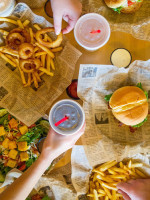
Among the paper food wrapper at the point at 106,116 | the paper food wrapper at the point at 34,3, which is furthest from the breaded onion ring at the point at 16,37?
the paper food wrapper at the point at 106,116

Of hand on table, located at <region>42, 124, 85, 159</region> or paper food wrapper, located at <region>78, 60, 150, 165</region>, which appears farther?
paper food wrapper, located at <region>78, 60, 150, 165</region>

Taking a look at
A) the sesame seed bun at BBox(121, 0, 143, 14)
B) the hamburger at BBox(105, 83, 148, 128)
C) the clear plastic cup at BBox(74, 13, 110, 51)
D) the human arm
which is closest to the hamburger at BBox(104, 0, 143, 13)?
the sesame seed bun at BBox(121, 0, 143, 14)

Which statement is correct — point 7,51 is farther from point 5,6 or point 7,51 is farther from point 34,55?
point 5,6

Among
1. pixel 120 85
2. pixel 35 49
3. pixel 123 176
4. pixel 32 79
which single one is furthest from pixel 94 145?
pixel 35 49

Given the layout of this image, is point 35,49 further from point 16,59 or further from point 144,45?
point 144,45

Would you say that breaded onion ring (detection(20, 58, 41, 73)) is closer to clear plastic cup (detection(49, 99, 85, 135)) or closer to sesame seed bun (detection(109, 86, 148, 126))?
clear plastic cup (detection(49, 99, 85, 135))

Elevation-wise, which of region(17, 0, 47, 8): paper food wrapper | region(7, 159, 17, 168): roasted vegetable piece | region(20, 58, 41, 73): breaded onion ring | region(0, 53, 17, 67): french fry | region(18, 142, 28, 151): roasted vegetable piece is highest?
region(17, 0, 47, 8): paper food wrapper

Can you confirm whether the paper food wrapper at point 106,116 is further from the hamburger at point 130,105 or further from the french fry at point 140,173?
the french fry at point 140,173

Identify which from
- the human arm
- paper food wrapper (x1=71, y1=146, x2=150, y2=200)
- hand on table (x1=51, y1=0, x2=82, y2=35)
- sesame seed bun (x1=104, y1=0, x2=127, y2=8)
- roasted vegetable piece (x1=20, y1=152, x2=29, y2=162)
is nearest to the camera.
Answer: the human arm
